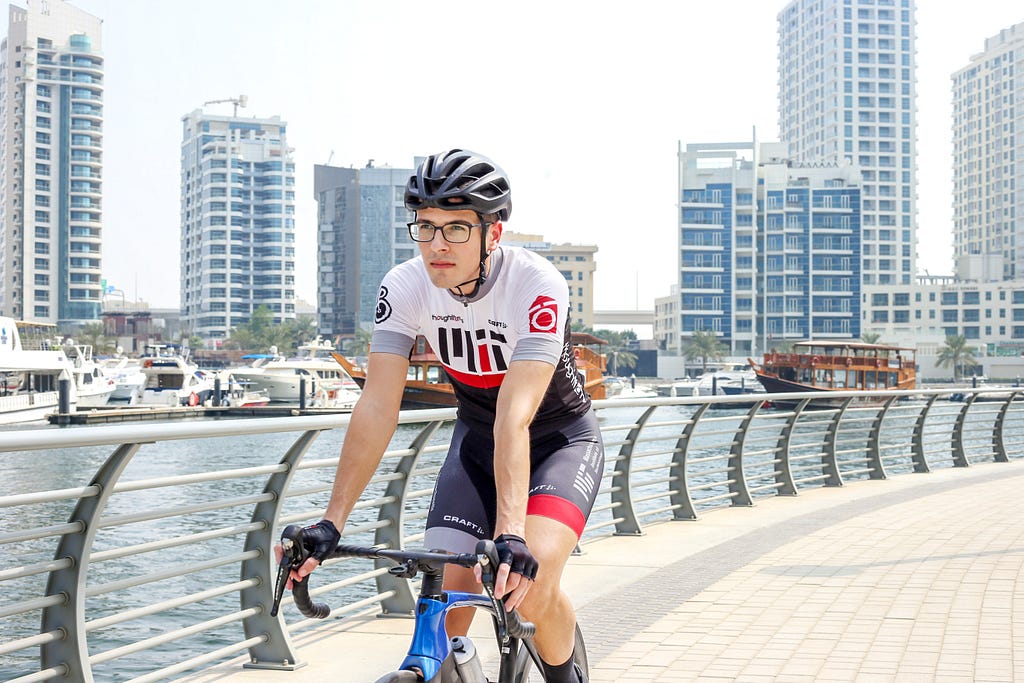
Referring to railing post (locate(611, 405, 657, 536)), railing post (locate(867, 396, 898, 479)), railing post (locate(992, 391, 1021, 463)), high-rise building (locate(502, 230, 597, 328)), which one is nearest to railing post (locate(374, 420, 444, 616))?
railing post (locate(611, 405, 657, 536))

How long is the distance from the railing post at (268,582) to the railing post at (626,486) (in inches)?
185

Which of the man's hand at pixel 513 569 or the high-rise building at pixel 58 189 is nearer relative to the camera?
the man's hand at pixel 513 569

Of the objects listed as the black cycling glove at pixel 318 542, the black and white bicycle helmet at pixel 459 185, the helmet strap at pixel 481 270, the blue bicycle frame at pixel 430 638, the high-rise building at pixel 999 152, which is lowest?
the blue bicycle frame at pixel 430 638

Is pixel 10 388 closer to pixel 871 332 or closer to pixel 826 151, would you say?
pixel 871 332

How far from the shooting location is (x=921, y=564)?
8180 mm

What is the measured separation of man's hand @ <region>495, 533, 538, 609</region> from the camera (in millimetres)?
2305

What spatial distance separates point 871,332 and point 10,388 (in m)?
103

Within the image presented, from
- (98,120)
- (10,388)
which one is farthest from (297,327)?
(10,388)

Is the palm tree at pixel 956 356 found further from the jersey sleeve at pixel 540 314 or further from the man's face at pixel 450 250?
the man's face at pixel 450 250

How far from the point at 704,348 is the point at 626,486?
120m

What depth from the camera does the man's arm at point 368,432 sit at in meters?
2.82

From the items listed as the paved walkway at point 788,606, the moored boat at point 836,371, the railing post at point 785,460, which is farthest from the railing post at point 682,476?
the moored boat at point 836,371

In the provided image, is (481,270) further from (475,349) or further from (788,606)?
(788,606)

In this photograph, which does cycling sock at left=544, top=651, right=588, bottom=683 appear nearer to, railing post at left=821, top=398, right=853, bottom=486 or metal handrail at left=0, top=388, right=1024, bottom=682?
metal handrail at left=0, top=388, right=1024, bottom=682
